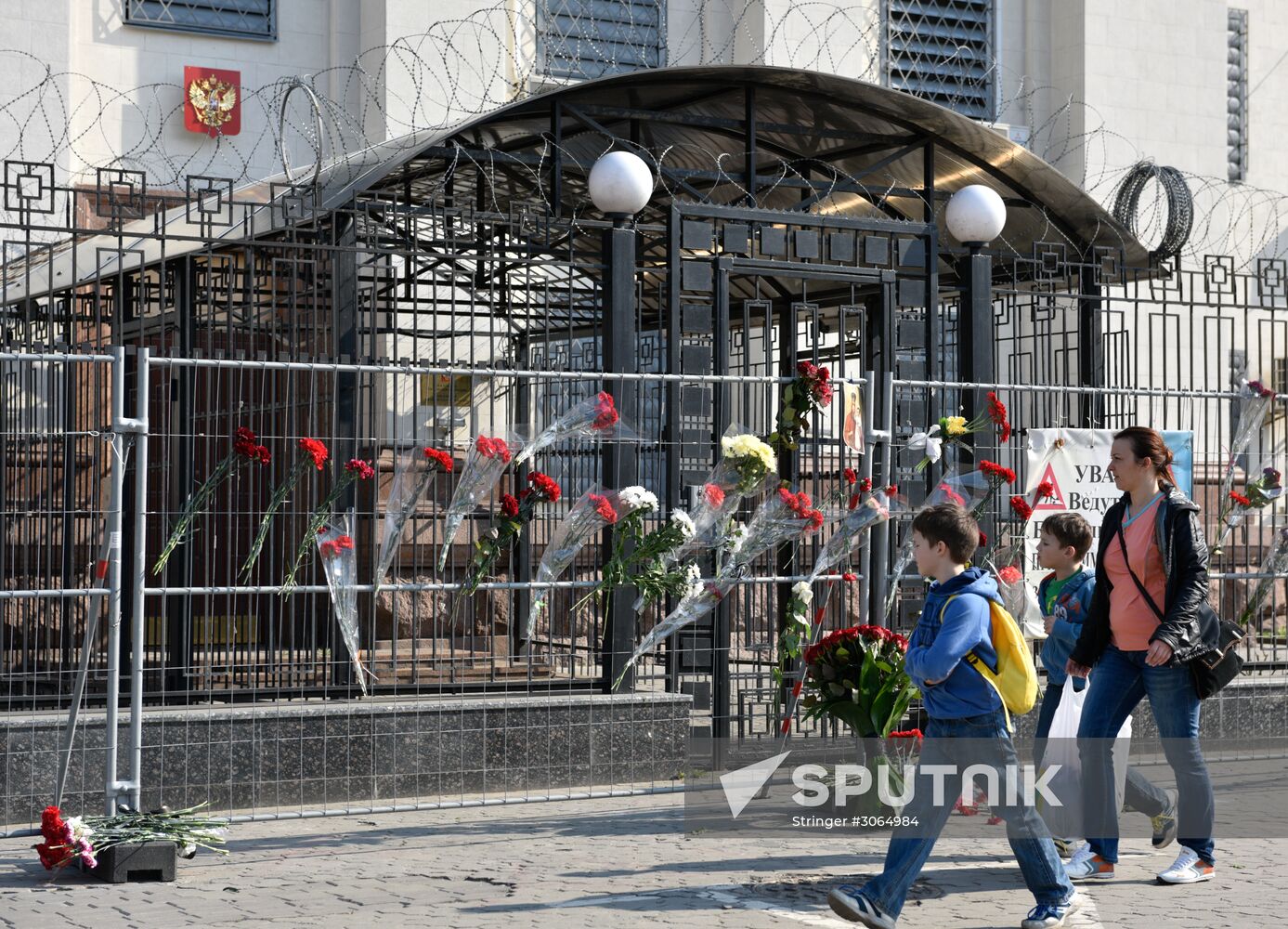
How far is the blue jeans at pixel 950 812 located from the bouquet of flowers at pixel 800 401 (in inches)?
117

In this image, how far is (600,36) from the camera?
2011 cm

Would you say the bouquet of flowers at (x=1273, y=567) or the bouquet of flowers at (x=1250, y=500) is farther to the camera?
the bouquet of flowers at (x=1273, y=567)

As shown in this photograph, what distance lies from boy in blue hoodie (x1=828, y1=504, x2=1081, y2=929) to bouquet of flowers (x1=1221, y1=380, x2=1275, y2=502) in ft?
16.0

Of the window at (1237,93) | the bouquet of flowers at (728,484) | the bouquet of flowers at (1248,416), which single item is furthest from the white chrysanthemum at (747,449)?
the window at (1237,93)

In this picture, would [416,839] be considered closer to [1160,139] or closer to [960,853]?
[960,853]

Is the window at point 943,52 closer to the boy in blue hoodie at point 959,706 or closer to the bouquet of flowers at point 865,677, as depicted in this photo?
the bouquet of flowers at point 865,677

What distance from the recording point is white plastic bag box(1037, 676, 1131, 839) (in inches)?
299

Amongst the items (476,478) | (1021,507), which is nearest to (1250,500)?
(1021,507)

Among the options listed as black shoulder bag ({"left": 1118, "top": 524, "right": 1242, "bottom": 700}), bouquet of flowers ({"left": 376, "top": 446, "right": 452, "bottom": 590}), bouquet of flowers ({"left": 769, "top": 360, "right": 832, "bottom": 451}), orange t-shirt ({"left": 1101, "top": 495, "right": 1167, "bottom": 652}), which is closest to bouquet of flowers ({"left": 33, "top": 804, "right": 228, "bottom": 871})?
bouquet of flowers ({"left": 376, "top": 446, "right": 452, "bottom": 590})

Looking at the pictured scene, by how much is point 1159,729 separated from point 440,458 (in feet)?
11.3

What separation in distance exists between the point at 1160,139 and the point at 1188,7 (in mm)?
1956

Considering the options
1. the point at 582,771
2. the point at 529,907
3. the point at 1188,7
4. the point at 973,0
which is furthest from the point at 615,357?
the point at 1188,7
